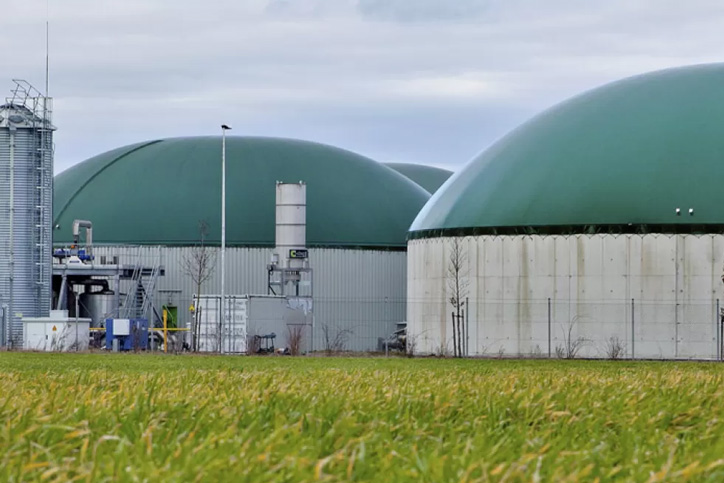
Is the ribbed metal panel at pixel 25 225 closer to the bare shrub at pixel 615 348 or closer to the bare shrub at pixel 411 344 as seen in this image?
the bare shrub at pixel 411 344

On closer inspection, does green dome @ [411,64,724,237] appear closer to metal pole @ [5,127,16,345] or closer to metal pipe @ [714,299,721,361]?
metal pipe @ [714,299,721,361]

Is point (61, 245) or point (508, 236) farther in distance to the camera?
point (61, 245)

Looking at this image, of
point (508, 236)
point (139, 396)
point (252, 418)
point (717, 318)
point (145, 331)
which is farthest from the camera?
point (145, 331)

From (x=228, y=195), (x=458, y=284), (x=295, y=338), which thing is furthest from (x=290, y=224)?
(x=458, y=284)

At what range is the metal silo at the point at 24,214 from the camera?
2181 inches

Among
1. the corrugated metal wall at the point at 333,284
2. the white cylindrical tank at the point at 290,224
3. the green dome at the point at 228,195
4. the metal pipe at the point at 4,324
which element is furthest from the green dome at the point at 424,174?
the metal pipe at the point at 4,324

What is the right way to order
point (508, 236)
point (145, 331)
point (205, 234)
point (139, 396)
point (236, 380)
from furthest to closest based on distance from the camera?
Answer: point (205, 234)
point (145, 331)
point (508, 236)
point (236, 380)
point (139, 396)

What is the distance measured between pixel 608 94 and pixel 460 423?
43.9 metres

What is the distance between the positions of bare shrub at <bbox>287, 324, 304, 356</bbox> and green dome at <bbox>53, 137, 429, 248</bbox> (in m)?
9.48

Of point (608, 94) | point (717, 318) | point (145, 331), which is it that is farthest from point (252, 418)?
point (145, 331)

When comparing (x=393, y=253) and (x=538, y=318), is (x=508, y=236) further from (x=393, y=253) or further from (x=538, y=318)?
(x=393, y=253)

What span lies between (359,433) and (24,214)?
50908mm

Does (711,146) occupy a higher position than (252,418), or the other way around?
(711,146)

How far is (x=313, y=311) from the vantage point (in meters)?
59.4
